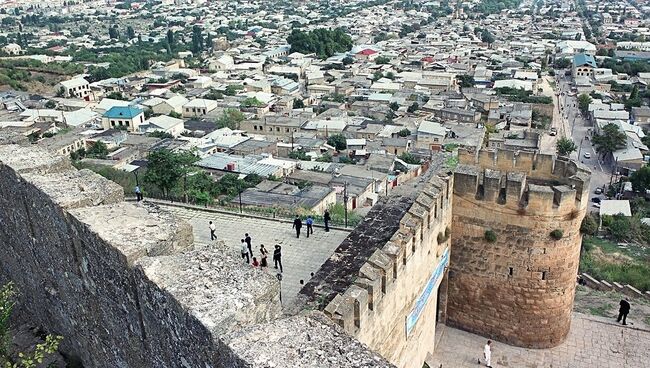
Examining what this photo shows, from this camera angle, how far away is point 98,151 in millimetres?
46750

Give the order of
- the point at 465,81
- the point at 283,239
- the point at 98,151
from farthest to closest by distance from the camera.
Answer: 1. the point at 465,81
2. the point at 98,151
3. the point at 283,239

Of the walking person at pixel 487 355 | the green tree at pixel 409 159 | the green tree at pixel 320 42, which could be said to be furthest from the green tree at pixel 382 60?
the walking person at pixel 487 355

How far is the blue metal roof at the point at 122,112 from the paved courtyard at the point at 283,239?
4335cm

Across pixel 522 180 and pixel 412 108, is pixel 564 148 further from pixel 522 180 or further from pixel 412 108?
pixel 522 180

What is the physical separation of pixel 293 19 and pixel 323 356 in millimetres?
155971

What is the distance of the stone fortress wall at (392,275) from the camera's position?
857 cm

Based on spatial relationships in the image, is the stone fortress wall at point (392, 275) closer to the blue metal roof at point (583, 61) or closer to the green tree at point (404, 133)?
the green tree at point (404, 133)

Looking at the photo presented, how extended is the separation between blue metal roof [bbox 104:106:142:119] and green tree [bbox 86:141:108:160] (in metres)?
8.82

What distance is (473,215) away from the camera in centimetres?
1357

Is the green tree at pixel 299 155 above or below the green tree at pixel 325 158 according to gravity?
above

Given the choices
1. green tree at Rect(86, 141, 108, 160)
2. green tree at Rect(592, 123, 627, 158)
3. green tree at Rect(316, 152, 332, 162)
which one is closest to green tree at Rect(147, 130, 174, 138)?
green tree at Rect(86, 141, 108, 160)

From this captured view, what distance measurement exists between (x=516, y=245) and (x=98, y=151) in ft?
135

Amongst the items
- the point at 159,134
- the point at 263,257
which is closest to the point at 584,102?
the point at 159,134

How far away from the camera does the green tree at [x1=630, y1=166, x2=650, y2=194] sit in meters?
43.9
